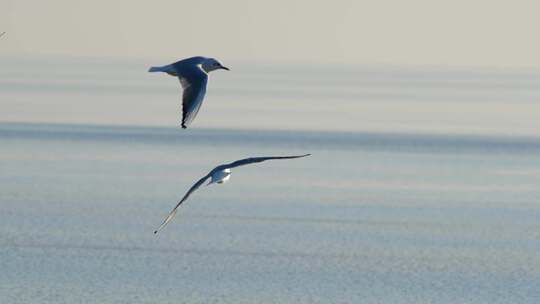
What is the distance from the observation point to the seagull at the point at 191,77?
28.0 metres

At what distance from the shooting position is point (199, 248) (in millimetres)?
66812

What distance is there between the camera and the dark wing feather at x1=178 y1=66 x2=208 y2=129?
2761 cm

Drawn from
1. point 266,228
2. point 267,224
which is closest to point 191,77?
point 266,228

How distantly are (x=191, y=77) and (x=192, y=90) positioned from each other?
2.46ft

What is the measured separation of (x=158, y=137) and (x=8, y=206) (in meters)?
61.8

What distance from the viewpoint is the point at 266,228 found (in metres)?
73.5

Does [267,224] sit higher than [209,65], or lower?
lower

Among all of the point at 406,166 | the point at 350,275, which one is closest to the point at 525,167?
the point at 406,166

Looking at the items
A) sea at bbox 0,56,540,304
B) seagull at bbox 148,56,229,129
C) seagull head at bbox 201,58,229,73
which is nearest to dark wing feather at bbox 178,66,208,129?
seagull at bbox 148,56,229,129

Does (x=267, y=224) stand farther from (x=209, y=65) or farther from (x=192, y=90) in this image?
(x=192, y=90)

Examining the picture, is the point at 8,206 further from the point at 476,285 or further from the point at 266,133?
the point at 266,133

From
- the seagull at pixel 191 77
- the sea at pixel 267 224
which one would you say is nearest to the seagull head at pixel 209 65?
the seagull at pixel 191 77

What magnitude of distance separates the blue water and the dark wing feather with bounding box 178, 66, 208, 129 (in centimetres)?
2572

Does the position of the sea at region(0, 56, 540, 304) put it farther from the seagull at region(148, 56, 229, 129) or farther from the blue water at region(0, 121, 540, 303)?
the seagull at region(148, 56, 229, 129)
